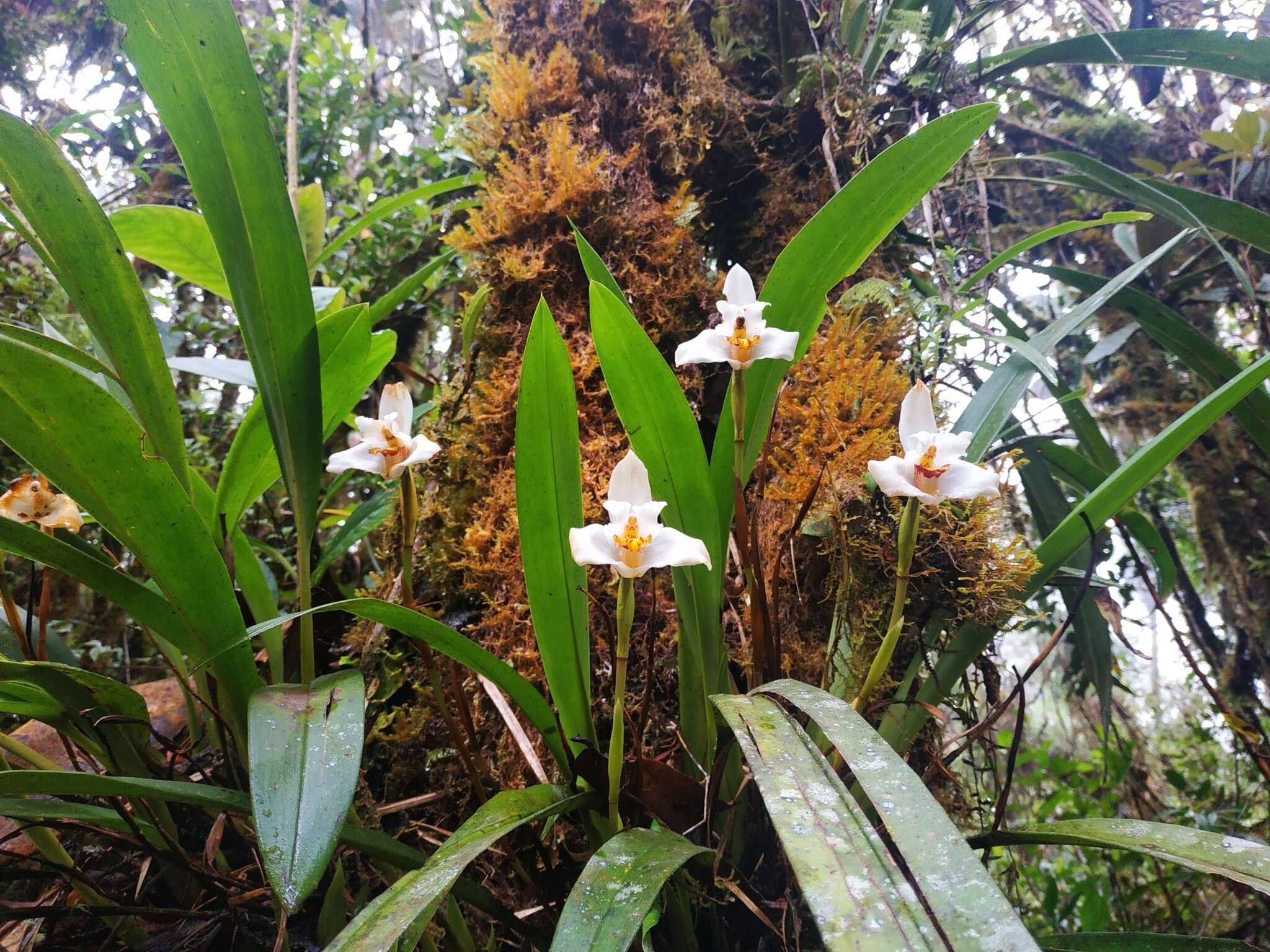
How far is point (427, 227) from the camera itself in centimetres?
211

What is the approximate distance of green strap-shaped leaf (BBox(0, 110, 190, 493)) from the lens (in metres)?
0.64

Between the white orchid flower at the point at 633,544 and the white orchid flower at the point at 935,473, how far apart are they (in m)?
0.21

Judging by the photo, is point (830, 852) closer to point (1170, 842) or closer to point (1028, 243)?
point (1170, 842)

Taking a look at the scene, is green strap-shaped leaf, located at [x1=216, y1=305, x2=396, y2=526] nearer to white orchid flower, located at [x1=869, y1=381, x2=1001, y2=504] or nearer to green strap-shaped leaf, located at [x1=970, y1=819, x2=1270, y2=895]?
white orchid flower, located at [x1=869, y1=381, x2=1001, y2=504]

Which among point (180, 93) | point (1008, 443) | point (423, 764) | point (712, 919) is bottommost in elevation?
point (712, 919)

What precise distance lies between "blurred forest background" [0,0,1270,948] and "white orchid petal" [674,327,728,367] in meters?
0.25

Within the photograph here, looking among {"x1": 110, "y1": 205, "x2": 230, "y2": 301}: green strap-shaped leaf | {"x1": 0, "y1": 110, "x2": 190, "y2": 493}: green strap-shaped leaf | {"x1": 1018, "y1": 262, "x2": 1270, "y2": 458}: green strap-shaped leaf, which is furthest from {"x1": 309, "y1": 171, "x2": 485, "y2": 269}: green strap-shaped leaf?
{"x1": 1018, "y1": 262, "x2": 1270, "y2": 458}: green strap-shaped leaf

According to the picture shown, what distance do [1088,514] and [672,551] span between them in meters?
0.51

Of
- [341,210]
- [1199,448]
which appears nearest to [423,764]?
[341,210]

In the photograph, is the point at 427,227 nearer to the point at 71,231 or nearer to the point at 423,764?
the point at 71,231

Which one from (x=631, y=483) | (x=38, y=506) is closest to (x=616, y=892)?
(x=631, y=483)

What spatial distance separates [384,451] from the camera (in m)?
0.73

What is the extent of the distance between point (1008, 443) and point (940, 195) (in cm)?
65

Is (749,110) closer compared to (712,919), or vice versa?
(712,919)
